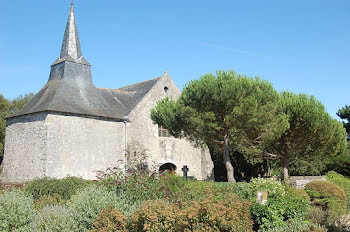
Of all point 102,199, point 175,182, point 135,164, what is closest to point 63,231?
point 102,199

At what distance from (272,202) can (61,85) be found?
1383cm

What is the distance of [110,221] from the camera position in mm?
5910

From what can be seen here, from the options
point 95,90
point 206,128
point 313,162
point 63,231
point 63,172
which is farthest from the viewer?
point 313,162

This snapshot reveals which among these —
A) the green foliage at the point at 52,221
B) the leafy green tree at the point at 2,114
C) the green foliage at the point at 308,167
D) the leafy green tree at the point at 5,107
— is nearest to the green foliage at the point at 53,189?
the green foliage at the point at 52,221

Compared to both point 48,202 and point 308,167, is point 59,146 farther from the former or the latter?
point 308,167

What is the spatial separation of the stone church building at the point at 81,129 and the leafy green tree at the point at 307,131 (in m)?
5.61

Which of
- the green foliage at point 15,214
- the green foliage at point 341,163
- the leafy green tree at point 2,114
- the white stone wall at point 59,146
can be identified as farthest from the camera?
the leafy green tree at point 2,114

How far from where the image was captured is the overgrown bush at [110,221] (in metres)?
5.80

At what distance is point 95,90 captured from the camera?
20.2m

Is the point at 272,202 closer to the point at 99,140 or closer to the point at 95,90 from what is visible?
the point at 99,140

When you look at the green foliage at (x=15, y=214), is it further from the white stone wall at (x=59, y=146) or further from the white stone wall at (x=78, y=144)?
the white stone wall at (x=78, y=144)

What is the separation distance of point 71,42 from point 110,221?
1634 cm

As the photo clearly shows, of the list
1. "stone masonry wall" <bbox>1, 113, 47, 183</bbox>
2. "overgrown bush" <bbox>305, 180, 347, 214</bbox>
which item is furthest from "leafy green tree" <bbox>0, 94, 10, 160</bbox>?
"overgrown bush" <bbox>305, 180, 347, 214</bbox>

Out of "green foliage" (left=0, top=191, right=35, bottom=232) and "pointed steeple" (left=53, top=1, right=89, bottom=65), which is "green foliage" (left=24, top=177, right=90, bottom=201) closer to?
"green foliage" (left=0, top=191, right=35, bottom=232)
